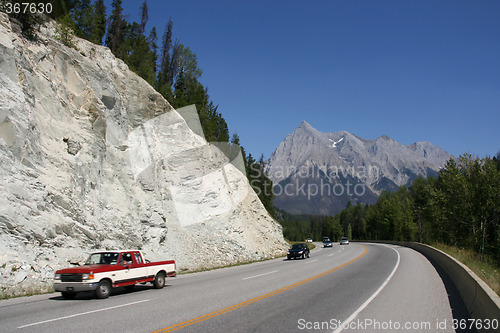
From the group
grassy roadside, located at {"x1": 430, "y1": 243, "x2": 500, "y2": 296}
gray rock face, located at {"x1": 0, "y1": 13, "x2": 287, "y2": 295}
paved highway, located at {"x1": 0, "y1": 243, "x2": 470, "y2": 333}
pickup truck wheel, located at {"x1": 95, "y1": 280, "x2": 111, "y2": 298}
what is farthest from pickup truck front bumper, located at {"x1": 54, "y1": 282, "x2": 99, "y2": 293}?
grassy roadside, located at {"x1": 430, "y1": 243, "x2": 500, "y2": 296}

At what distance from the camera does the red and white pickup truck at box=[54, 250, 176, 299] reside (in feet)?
37.8

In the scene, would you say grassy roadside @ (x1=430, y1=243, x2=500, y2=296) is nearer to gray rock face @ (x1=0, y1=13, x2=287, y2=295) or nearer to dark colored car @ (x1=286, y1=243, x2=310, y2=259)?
dark colored car @ (x1=286, y1=243, x2=310, y2=259)

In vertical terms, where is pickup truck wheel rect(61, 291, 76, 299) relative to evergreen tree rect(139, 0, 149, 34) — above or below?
below

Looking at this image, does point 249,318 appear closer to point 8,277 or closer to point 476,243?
point 8,277

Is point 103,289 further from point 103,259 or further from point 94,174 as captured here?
point 94,174

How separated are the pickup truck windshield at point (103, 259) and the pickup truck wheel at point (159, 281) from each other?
199 centimetres

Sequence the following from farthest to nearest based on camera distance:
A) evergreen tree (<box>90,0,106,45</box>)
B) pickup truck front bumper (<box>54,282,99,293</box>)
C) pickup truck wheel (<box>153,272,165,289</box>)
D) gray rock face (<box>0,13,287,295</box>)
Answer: evergreen tree (<box>90,0,106,45</box>) < gray rock face (<box>0,13,287,295</box>) < pickup truck wheel (<box>153,272,165,289</box>) < pickup truck front bumper (<box>54,282,99,293</box>)

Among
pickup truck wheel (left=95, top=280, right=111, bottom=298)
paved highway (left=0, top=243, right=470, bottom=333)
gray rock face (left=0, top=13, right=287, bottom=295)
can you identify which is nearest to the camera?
paved highway (left=0, top=243, right=470, bottom=333)

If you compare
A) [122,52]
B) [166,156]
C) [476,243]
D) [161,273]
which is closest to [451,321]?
[161,273]

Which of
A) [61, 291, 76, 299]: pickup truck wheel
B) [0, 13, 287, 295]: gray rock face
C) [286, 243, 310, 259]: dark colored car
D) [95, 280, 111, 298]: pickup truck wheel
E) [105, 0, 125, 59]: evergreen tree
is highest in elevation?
[105, 0, 125, 59]: evergreen tree

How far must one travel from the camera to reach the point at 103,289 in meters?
11.9

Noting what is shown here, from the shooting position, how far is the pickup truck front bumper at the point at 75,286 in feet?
37.4

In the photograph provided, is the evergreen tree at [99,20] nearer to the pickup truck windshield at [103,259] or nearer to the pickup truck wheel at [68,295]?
the pickup truck windshield at [103,259]

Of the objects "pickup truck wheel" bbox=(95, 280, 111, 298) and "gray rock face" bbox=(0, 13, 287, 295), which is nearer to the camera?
"pickup truck wheel" bbox=(95, 280, 111, 298)
